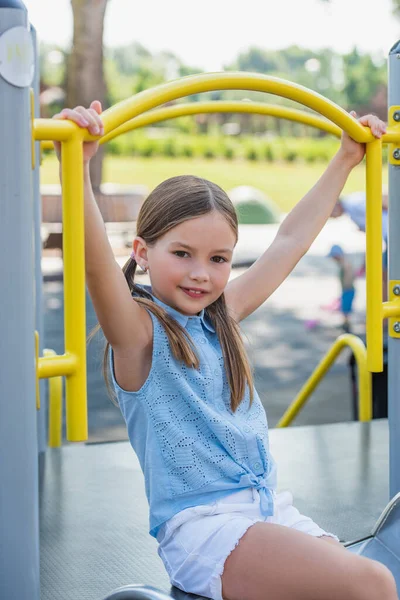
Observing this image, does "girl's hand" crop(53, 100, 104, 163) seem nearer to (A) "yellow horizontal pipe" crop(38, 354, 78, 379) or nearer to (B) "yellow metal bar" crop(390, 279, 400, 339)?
(A) "yellow horizontal pipe" crop(38, 354, 78, 379)

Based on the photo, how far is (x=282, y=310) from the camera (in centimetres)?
987

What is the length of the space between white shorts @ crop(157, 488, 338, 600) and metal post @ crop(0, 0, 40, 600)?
0.89 ft

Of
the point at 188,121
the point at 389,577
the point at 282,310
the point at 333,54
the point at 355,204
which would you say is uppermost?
the point at 333,54

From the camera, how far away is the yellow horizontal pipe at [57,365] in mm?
1491

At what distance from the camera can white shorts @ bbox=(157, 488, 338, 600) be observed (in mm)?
1570

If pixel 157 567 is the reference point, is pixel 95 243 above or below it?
above

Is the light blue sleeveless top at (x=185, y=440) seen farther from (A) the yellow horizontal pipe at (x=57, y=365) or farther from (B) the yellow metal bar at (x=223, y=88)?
(B) the yellow metal bar at (x=223, y=88)

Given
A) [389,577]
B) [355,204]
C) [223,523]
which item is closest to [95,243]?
[223,523]

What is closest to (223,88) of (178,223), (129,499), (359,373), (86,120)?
(178,223)

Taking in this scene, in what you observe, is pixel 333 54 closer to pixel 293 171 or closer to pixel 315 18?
pixel 315 18

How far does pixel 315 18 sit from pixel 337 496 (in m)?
17.4

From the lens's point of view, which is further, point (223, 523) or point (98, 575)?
point (98, 575)

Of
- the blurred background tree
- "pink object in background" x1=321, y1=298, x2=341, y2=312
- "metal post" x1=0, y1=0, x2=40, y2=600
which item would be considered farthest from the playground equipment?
the blurred background tree

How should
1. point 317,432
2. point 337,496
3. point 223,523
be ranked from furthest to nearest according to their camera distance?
point 317,432, point 337,496, point 223,523
